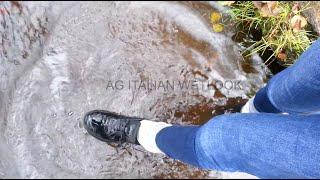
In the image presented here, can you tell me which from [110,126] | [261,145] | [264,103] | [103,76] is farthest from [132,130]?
[261,145]

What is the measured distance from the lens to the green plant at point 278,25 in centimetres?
157

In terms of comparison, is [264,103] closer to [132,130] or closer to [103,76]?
[132,130]

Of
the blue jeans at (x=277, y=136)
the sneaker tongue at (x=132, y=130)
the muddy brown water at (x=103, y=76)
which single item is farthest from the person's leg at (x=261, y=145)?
the muddy brown water at (x=103, y=76)

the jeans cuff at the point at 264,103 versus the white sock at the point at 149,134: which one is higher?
the jeans cuff at the point at 264,103

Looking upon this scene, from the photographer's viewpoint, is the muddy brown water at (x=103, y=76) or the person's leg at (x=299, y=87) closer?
the person's leg at (x=299, y=87)

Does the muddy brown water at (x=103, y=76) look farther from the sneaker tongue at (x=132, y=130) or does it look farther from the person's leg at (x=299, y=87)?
the person's leg at (x=299, y=87)

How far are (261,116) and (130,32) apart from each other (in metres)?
0.84

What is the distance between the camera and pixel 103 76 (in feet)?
5.42

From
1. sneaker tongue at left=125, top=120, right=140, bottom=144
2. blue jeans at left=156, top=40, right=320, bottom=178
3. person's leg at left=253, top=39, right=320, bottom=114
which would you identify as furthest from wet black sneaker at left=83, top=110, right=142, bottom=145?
person's leg at left=253, top=39, right=320, bottom=114

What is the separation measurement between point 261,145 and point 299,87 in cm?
18

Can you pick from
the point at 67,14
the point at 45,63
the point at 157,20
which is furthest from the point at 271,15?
the point at 45,63

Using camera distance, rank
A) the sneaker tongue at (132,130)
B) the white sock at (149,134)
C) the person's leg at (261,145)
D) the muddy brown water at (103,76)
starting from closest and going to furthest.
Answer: the person's leg at (261,145) < the white sock at (149,134) < the sneaker tongue at (132,130) < the muddy brown water at (103,76)

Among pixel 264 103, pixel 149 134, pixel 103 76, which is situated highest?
pixel 103 76

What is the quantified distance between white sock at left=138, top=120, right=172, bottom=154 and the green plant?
57 cm
